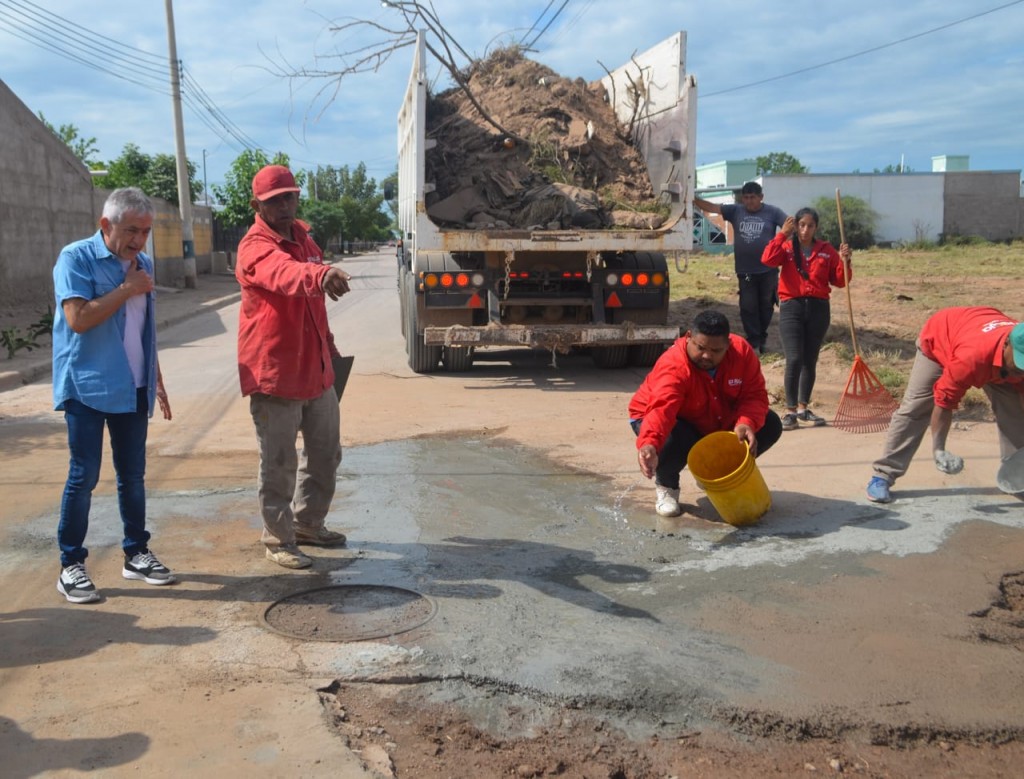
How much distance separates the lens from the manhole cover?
12.5 ft

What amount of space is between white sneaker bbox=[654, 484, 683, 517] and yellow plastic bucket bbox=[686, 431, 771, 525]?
11.1 inches

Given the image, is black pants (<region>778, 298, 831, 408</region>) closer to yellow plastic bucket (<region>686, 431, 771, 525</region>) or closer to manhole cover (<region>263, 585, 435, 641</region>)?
yellow plastic bucket (<region>686, 431, 771, 525</region>)

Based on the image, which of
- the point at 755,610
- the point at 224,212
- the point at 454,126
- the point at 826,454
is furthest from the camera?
the point at 224,212

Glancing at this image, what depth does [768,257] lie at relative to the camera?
762 centimetres

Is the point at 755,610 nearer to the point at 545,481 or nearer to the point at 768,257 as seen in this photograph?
the point at 545,481

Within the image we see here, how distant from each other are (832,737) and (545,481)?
3314mm

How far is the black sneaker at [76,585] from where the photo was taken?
13.4 ft

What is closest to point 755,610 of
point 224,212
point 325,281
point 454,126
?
point 325,281

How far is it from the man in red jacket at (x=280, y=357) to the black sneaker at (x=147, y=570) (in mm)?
490

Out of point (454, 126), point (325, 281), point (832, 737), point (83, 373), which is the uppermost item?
point (454, 126)

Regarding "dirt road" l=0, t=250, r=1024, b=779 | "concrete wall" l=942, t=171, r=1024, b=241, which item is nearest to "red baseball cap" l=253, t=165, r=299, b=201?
"dirt road" l=0, t=250, r=1024, b=779

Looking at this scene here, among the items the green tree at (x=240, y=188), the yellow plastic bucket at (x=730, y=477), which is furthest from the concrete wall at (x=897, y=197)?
the yellow plastic bucket at (x=730, y=477)

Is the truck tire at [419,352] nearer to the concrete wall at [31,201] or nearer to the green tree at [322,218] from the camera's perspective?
the concrete wall at [31,201]

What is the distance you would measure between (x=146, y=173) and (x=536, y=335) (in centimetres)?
2873
